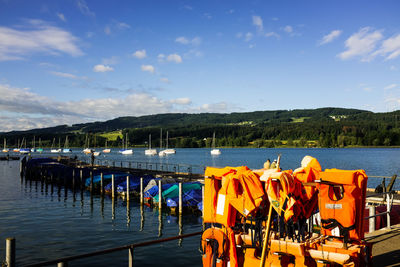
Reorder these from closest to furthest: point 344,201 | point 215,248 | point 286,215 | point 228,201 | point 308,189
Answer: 1. point 344,201
2. point 286,215
3. point 308,189
4. point 228,201
5. point 215,248

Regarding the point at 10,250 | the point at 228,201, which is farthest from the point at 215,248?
the point at 10,250

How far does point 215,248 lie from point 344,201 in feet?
13.0

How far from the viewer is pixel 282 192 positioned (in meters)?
8.30

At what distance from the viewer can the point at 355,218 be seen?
27.1 feet

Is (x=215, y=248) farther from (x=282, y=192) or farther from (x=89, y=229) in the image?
(x=89, y=229)

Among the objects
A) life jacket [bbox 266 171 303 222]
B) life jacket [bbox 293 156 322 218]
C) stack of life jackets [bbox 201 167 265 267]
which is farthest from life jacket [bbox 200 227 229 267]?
life jacket [bbox 293 156 322 218]

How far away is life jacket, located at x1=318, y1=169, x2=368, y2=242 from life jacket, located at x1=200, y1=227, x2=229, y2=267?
2996 mm

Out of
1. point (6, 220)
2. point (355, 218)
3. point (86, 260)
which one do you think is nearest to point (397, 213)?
point (355, 218)

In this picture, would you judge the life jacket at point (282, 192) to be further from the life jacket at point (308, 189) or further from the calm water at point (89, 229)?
the calm water at point (89, 229)

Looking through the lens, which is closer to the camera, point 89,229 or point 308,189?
point 308,189

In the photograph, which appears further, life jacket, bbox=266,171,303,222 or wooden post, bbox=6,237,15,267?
wooden post, bbox=6,237,15,267

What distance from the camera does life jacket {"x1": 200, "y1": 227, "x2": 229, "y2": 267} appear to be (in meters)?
9.78

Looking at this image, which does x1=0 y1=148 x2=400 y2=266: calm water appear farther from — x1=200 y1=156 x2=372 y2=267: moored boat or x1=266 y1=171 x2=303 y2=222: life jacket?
x1=266 y1=171 x2=303 y2=222: life jacket

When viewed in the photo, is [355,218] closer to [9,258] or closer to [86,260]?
[9,258]
